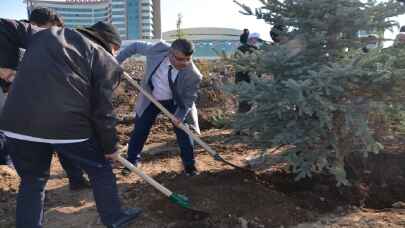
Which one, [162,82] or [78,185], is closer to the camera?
[78,185]

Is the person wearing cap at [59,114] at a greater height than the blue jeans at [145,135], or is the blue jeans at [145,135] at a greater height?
the person wearing cap at [59,114]

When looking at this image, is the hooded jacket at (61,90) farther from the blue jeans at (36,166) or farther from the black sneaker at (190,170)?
the black sneaker at (190,170)

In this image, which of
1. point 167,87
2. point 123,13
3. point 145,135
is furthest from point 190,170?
point 123,13

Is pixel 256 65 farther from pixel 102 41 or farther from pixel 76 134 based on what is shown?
pixel 76 134

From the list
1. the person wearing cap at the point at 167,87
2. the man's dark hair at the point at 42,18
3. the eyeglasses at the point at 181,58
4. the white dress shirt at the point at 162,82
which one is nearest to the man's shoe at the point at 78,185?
the person wearing cap at the point at 167,87

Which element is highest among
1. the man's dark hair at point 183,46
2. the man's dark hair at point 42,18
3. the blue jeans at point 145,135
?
the man's dark hair at point 42,18

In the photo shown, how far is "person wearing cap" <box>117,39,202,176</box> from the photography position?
4.47m

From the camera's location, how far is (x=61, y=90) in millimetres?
2938

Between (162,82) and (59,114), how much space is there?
70.3 inches

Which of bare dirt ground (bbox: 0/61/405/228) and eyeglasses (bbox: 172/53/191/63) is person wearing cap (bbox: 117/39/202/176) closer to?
eyeglasses (bbox: 172/53/191/63)

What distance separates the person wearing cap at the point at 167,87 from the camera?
4469 mm

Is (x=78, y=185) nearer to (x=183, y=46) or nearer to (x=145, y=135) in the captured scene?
(x=145, y=135)

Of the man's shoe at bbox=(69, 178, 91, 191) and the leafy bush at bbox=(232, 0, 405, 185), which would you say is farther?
the man's shoe at bbox=(69, 178, 91, 191)

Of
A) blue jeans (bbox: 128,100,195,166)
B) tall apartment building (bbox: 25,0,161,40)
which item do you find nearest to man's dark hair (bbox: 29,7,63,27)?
blue jeans (bbox: 128,100,195,166)
